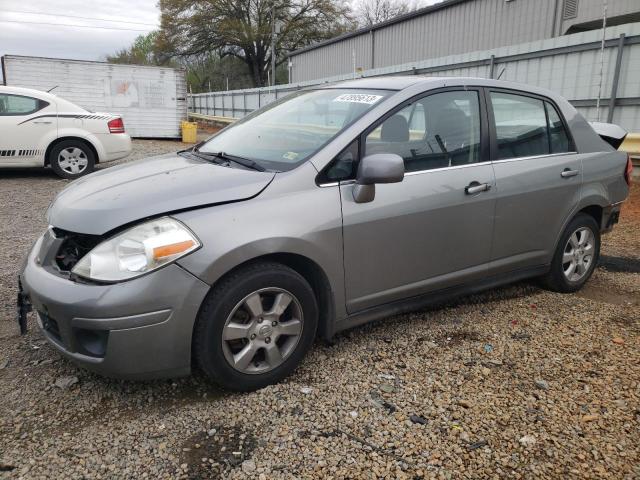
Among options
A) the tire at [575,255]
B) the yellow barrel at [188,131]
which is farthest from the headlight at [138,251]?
the yellow barrel at [188,131]

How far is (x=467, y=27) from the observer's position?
58.3 ft

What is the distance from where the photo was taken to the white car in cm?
888

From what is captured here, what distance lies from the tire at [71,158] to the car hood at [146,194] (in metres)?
7.22

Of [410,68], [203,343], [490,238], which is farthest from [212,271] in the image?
[410,68]

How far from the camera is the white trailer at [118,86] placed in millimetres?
15633

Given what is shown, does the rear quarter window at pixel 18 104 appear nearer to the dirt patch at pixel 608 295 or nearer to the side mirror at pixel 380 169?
the side mirror at pixel 380 169

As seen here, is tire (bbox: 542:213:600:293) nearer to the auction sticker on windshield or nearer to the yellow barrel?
the auction sticker on windshield

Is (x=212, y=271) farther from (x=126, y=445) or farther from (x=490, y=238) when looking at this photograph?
(x=490, y=238)

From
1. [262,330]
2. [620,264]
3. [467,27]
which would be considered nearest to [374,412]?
[262,330]

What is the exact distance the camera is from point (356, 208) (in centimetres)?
285

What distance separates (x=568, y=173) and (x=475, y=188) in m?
1.04

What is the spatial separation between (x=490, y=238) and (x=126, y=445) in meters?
2.52

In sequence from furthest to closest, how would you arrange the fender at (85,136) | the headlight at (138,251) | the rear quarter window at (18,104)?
1. the fender at (85,136)
2. the rear quarter window at (18,104)
3. the headlight at (138,251)

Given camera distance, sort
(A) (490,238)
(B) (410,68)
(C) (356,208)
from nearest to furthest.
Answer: (C) (356,208) < (A) (490,238) < (B) (410,68)
